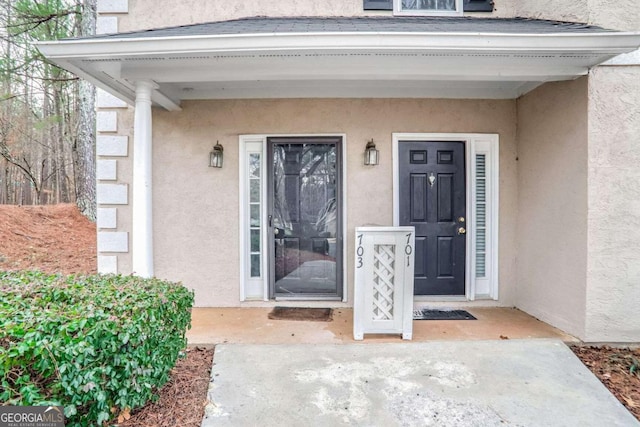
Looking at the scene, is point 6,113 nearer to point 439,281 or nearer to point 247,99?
point 247,99

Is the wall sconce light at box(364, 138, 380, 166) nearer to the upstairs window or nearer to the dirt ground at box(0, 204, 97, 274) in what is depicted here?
the upstairs window

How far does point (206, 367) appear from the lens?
2.77 m

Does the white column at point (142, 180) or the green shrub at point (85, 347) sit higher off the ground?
the white column at point (142, 180)

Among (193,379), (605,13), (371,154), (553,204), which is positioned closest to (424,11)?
(605,13)

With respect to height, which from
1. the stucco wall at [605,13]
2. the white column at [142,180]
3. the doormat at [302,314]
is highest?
the stucco wall at [605,13]

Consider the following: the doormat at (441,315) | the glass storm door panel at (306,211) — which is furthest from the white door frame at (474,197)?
the glass storm door panel at (306,211)

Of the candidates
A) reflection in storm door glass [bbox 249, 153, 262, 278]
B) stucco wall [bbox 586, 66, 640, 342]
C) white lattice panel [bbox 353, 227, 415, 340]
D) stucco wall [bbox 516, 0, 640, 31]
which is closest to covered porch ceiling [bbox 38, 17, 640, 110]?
stucco wall [bbox 516, 0, 640, 31]

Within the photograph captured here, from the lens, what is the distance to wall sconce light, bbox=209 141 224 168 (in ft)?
13.8

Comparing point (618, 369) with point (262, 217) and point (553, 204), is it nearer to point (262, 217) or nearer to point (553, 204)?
point (553, 204)

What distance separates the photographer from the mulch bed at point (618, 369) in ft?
7.98

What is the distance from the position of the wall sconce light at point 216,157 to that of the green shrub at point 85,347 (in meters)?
2.13

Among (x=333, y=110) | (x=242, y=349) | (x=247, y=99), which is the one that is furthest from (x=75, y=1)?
(x=242, y=349)

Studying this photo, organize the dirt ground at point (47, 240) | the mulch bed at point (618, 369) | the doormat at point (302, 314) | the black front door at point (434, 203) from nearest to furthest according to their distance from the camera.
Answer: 1. the mulch bed at point (618, 369)
2. the doormat at point (302, 314)
3. the black front door at point (434, 203)
4. the dirt ground at point (47, 240)

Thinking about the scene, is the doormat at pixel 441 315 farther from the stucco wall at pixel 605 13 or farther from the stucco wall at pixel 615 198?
A: the stucco wall at pixel 605 13
